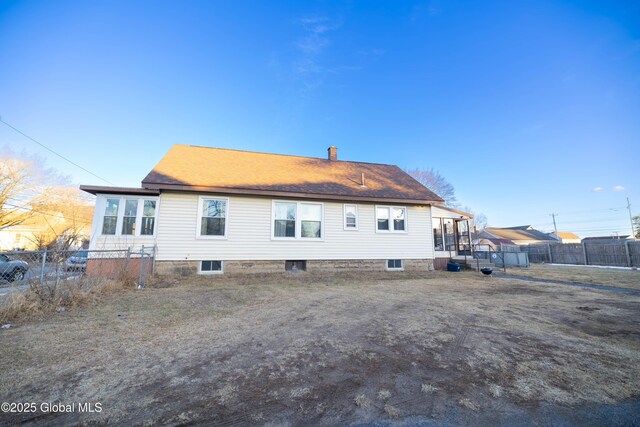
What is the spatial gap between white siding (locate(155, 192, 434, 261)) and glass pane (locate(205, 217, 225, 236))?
266 millimetres

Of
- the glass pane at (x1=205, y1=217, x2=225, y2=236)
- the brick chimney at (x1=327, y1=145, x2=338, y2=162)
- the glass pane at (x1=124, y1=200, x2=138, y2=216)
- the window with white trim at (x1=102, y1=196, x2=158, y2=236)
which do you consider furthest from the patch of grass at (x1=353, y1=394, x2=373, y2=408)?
the brick chimney at (x1=327, y1=145, x2=338, y2=162)

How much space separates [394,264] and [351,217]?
10.6 feet

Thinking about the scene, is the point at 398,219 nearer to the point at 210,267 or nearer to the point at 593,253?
the point at 210,267

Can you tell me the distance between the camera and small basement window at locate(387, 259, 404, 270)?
12016 millimetres

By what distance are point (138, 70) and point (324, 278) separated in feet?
52.1

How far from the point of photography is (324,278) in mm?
9883

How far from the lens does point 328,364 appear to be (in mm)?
2775

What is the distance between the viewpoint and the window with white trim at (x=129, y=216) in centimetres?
924

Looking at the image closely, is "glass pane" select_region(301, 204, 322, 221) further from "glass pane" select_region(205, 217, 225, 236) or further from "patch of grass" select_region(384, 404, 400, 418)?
"patch of grass" select_region(384, 404, 400, 418)

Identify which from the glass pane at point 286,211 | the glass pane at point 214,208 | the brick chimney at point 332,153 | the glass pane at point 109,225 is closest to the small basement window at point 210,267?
the glass pane at point 214,208

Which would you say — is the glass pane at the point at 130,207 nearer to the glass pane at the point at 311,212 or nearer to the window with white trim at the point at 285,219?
the window with white trim at the point at 285,219

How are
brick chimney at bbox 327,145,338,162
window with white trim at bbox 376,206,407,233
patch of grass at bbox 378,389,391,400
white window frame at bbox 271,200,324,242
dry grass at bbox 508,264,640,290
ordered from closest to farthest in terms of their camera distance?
patch of grass at bbox 378,389,391,400 → dry grass at bbox 508,264,640,290 → white window frame at bbox 271,200,324,242 → window with white trim at bbox 376,206,407,233 → brick chimney at bbox 327,145,338,162

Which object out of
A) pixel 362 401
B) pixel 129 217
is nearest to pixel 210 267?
pixel 129 217

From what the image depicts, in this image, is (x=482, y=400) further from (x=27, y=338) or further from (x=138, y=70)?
(x=138, y=70)
